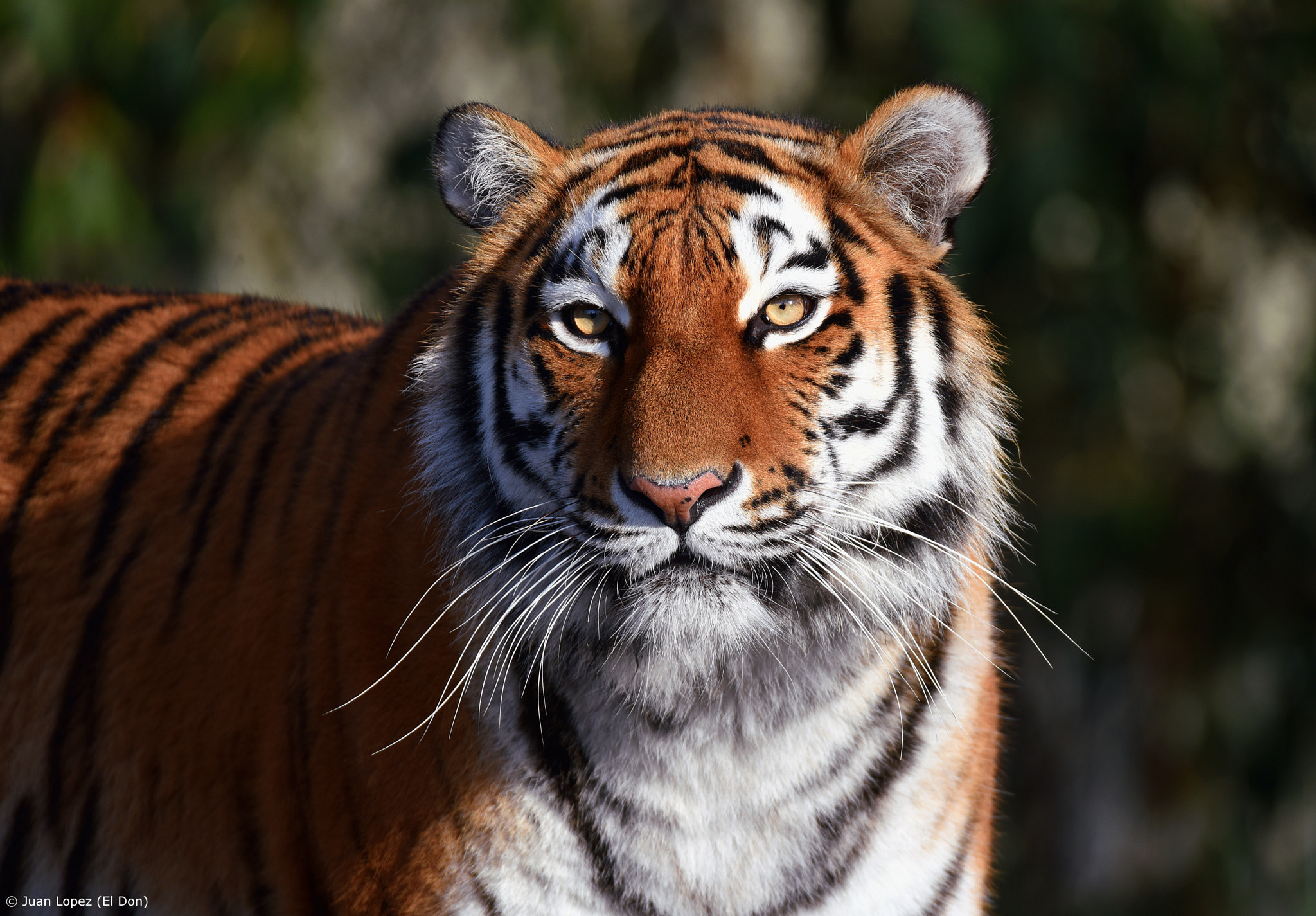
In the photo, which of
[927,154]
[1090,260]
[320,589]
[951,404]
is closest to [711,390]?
[951,404]

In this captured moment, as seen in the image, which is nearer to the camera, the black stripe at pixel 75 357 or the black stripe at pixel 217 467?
the black stripe at pixel 217 467

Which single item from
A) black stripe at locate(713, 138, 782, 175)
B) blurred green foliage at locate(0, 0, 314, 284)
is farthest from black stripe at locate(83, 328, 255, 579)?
blurred green foliage at locate(0, 0, 314, 284)

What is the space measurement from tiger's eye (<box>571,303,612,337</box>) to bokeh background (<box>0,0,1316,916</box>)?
277 centimetres

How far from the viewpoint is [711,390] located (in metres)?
1.33

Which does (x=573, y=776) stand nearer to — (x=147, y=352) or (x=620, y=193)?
(x=620, y=193)

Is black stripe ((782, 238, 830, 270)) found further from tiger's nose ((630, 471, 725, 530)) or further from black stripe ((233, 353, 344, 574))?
black stripe ((233, 353, 344, 574))

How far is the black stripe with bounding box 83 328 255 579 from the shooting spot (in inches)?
74.3

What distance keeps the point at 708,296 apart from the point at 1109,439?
3485mm

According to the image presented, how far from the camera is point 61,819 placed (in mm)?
1804

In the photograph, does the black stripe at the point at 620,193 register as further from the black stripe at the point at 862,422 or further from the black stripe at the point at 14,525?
the black stripe at the point at 14,525

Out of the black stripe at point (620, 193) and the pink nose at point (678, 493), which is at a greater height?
the black stripe at point (620, 193)

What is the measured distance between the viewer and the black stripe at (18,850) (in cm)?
183

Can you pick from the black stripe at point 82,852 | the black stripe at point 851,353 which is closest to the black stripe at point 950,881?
the black stripe at point 851,353

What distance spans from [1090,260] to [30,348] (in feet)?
11.3
